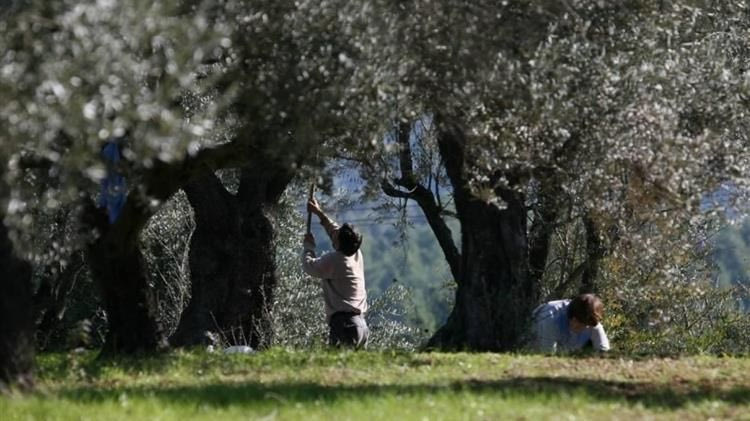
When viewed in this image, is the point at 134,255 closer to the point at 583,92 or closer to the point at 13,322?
the point at 13,322

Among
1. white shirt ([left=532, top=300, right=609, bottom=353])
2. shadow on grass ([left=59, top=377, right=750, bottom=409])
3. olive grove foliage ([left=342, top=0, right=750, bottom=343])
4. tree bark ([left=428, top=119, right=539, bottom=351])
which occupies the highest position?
olive grove foliage ([left=342, top=0, right=750, bottom=343])

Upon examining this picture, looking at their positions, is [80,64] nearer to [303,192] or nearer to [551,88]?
[551,88]

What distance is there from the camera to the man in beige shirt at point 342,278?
53.8 ft

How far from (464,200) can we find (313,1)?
5806mm

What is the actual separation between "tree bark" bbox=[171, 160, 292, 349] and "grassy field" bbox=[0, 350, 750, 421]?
5017mm

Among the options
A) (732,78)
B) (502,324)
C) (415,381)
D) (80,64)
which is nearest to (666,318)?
(502,324)

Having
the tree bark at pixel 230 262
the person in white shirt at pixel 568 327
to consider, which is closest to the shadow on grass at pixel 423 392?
the person in white shirt at pixel 568 327

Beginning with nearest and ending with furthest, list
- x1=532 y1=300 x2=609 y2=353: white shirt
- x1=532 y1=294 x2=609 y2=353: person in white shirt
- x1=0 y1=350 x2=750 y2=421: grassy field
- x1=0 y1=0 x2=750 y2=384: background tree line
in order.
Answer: x1=0 y1=0 x2=750 y2=384: background tree line, x1=0 y1=350 x2=750 y2=421: grassy field, x1=532 y1=294 x2=609 y2=353: person in white shirt, x1=532 y1=300 x2=609 y2=353: white shirt

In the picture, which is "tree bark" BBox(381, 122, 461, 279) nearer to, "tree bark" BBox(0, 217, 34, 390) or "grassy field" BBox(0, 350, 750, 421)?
"grassy field" BBox(0, 350, 750, 421)

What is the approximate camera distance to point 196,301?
19750 mm

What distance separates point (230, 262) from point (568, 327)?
5433 mm

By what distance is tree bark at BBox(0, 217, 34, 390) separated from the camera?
10695 mm

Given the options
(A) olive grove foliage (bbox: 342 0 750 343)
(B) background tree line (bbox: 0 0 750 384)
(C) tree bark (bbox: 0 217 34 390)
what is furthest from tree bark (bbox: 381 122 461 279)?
(C) tree bark (bbox: 0 217 34 390)

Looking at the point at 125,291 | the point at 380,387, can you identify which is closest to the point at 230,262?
the point at 125,291
